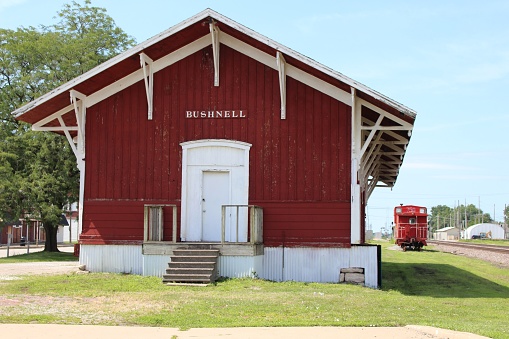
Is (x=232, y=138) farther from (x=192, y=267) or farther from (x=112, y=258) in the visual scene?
(x=112, y=258)

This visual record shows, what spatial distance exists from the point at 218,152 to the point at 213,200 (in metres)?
1.46

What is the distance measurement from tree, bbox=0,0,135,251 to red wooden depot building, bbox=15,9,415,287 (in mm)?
14107

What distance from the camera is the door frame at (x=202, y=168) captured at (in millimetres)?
20109

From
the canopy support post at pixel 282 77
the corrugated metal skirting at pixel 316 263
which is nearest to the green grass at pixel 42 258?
the corrugated metal skirting at pixel 316 263

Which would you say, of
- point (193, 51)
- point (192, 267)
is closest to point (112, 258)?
point (192, 267)

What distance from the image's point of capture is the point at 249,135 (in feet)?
66.1

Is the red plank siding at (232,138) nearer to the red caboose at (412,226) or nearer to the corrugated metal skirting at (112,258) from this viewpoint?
the corrugated metal skirting at (112,258)

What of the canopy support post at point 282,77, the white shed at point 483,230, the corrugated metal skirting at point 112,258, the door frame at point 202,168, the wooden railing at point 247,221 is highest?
the canopy support post at point 282,77

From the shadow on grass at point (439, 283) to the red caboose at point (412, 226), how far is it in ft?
64.3

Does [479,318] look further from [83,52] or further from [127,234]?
[83,52]

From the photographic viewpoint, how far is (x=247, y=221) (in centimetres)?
1991

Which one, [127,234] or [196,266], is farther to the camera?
[127,234]

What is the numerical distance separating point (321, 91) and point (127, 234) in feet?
23.7

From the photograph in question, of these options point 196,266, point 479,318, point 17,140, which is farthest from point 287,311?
point 17,140
